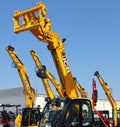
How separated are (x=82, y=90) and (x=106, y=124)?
1559 centimetres

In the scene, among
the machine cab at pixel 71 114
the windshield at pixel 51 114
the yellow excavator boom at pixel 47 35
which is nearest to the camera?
the machine cab at pixel 71 114

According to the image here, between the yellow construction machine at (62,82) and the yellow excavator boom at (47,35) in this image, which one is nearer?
the yellow construction machine at (62,82)

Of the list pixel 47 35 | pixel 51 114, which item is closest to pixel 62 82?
pixel 47 35

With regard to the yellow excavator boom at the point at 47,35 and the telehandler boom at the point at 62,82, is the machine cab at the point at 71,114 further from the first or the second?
the yellow excavator boom at the point at 47,35

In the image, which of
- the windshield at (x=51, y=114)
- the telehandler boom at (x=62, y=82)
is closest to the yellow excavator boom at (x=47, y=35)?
the telehandler boom at (x=62, y=82)

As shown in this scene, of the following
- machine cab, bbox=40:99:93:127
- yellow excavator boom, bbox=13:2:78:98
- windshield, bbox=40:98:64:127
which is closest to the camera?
machine cab, bbox=40:99:93:127

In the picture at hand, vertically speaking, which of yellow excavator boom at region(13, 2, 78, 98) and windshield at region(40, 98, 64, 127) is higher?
yellow excavator boom at region(13, 2, 78, 98)

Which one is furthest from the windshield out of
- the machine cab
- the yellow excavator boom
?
the yellow excavator boom

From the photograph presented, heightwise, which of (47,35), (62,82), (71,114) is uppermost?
(47,35)

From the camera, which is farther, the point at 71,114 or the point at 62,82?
the point at 62,82

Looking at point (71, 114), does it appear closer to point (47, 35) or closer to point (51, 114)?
point (51, 114)

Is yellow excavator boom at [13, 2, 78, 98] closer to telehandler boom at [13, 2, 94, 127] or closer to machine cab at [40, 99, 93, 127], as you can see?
telehandler boom at [13, 2, 94, 127]

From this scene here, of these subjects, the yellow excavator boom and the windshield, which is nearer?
the windshield

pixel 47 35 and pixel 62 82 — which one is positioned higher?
pixel 47 35
